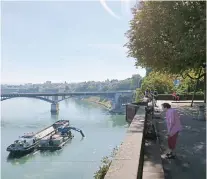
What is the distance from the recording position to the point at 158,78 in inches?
1575

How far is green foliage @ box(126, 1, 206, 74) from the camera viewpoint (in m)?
12.2

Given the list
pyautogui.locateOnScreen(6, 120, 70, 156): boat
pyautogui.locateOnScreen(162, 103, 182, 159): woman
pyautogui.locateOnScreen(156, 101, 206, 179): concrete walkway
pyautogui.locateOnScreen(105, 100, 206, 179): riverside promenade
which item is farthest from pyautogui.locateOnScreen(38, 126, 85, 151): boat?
pyautogui.locateOnScreen(162, 103, 182, 159): woman

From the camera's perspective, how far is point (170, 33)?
13.9 m


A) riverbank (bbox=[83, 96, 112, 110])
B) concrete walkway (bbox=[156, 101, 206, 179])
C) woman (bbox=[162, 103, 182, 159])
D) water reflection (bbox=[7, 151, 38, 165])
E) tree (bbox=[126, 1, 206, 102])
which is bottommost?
water reflection (bbox=[7, 151, 38, 165])

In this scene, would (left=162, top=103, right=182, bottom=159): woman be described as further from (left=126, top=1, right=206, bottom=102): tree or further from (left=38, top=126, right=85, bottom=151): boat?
(left=38, top=126, right=85, bottom=151): boat

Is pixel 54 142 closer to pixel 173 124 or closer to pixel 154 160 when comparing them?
pixel 173 124

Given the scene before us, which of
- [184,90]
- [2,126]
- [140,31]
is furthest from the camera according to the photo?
[2,126]

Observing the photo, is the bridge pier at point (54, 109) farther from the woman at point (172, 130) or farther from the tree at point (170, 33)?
the woman at point (172, 130)

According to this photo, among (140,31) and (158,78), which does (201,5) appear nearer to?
(140,31)

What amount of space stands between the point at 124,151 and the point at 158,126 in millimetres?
6158

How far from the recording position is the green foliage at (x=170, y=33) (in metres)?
12.2

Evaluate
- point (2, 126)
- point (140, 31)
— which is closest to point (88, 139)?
point (2, 126)

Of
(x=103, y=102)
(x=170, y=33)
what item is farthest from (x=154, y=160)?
(x=103, y=102)

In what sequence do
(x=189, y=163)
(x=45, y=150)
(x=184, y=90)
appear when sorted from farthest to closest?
(x=45, y=150) < (x=184, y=90) < (x=189, y=163)
